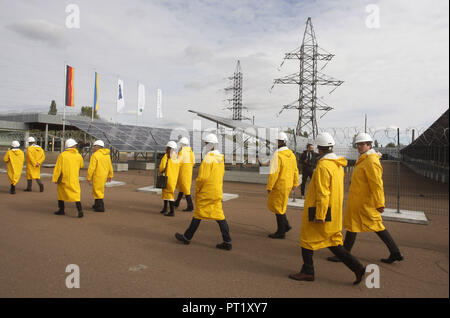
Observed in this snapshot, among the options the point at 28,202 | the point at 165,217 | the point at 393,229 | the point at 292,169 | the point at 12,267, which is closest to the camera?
the point at 12,267

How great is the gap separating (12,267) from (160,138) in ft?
69.0

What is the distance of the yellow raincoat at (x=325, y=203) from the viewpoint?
3.46 m

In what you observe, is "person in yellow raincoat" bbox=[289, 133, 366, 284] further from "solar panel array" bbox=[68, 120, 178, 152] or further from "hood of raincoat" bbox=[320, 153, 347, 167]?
"solar panel array" bbox=[68, 120, 178, 152]

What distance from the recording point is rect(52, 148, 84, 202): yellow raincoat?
669cm

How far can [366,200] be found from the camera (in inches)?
169

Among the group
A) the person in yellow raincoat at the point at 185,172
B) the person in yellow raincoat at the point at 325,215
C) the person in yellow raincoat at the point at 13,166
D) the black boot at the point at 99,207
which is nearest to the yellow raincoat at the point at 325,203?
the person in yellow raincoat at the point at 325,215

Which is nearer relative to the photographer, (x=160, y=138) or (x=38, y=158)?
(x=38, y=158)

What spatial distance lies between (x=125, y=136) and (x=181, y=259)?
18286 mm

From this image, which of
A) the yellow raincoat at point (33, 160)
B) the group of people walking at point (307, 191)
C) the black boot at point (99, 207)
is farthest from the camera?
the yellow raincoat at point (33, 160)

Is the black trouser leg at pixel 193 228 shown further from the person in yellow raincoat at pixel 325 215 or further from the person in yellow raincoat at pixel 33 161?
the person in yellow raincoat at pixel 33 161

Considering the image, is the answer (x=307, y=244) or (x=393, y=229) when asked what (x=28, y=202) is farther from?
(x=393, y=229)

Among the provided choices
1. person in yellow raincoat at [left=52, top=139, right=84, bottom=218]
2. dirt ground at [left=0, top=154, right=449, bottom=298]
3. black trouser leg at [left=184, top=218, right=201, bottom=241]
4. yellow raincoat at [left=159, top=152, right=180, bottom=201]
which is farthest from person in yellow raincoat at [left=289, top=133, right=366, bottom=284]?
person in yellow raincoat at [left=52, top=139, right=84, bottom=218]
